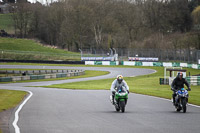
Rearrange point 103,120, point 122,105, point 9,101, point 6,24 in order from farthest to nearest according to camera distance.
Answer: point 6,24 → point 9,101 → point 122,105 → point 103,120

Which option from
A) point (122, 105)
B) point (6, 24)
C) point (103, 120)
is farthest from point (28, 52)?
point (103, 120)

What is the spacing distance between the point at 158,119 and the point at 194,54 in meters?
56.0

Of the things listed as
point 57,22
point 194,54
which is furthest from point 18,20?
point 194,54

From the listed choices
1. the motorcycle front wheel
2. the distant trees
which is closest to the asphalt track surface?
the motorcycle front wheel

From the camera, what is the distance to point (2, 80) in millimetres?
43562

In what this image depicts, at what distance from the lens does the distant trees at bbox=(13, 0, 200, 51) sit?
4333 inches

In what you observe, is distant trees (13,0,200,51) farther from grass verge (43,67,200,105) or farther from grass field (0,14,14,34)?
grass verge (43,67,200,105)

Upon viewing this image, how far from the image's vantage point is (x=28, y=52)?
9044 cm

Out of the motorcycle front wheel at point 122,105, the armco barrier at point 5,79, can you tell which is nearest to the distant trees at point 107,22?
the armco barrier at point 5,79

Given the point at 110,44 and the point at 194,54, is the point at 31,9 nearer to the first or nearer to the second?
the point at 110,44

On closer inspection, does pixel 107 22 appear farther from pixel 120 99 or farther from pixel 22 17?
pixel 120 99

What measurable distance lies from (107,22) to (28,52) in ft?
93.4

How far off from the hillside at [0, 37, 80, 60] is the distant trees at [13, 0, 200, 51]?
47.1 ft

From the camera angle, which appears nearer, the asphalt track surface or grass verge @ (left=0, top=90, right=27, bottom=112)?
the asphalt track surface
